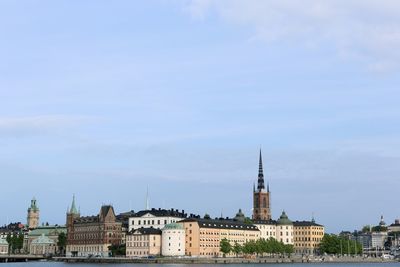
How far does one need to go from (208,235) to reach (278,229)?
30596 mm

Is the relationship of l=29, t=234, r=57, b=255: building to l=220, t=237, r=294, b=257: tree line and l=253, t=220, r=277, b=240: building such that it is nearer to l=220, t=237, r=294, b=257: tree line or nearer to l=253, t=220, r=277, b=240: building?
l=253, t=220, r=277, b=240: building

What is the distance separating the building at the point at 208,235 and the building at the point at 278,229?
11.4m

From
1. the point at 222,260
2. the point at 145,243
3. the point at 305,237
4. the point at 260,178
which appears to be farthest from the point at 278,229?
the point at 222,260

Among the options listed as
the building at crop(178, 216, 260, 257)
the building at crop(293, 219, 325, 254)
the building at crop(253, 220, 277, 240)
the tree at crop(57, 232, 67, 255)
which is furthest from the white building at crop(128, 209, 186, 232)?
the building at crop(293, 219, 325, 254)

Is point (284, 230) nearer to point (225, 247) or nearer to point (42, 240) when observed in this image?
point (225, 247)

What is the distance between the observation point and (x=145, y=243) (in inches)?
5266

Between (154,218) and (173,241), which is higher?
(154,218)

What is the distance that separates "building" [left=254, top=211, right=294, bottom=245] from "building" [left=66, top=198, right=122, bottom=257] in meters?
31.5

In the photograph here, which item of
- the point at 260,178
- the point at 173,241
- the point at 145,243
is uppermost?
the point at 260,178

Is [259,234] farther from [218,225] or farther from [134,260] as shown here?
[134,260]

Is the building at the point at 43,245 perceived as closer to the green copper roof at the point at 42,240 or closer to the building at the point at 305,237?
the green copper roof at the point at 42,240

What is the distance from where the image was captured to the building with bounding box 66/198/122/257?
149 m

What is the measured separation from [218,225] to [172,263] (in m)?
26.6

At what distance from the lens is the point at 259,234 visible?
156625 millimetres
